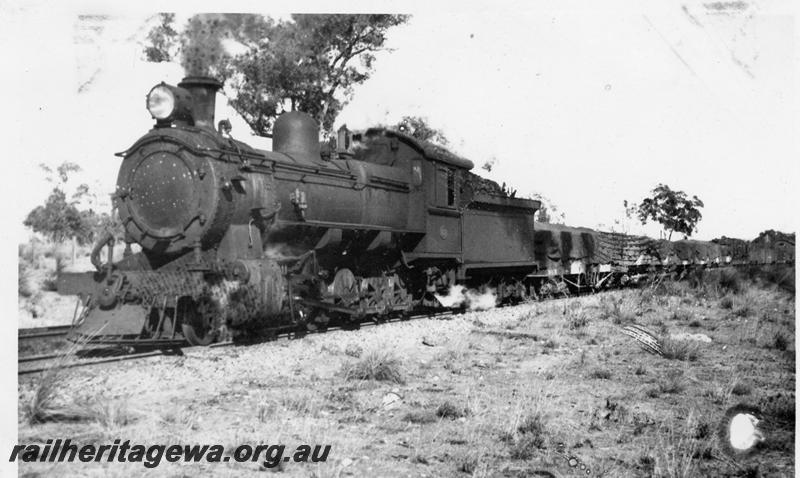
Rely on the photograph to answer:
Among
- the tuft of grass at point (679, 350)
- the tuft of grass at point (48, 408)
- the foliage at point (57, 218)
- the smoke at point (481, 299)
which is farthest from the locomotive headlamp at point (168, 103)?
the foliage at point (57, 218)

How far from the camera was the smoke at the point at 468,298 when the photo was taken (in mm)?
14594

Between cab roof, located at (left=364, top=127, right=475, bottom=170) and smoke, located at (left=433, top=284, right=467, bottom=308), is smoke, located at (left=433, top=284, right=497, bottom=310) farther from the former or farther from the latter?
cab roof, located at (left=364, top=127, right=475, bottom=170)

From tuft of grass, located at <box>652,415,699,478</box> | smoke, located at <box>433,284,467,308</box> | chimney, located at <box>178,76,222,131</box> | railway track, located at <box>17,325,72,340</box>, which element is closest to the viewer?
tuft of grass, located at <box>652,415,699,478</box>

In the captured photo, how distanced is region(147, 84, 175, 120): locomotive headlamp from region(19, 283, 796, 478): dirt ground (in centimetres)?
A: 356

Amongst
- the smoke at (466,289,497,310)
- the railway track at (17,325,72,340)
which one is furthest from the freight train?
the railway track at (17,325,72,340)

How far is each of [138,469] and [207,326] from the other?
4706 millimetres

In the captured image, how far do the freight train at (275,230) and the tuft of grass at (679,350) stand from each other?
4.91m

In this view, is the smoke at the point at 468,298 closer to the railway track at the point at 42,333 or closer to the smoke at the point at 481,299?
the smoke at the point at 481,299

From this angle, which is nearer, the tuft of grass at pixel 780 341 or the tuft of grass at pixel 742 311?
the tuft of grass at pixel 780 341

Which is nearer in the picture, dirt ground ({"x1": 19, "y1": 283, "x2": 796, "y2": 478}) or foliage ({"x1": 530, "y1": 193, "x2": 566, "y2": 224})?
dirt ground ({"x1": 19, "y1": 283, "x2": 796, "y2": 478})

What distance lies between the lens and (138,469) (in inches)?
161

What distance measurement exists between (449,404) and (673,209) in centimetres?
2924

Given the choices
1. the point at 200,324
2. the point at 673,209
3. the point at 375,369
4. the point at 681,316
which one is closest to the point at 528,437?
the point at 375,369

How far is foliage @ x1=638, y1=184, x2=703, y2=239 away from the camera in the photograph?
3122 cm
